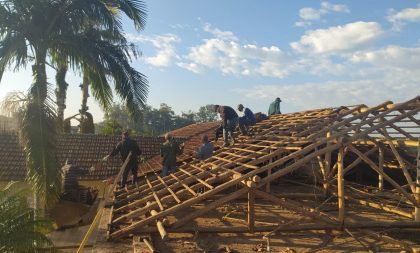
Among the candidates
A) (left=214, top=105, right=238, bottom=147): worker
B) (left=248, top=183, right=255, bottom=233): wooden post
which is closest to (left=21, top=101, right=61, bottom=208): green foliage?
(left=248, top=183, right=255, bottom=233): wooden post

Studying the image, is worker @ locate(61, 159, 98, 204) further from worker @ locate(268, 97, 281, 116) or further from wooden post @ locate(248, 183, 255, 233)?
worker @ locate(268, 97, 281, 116)

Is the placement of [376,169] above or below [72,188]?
above

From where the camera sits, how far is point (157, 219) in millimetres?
6762

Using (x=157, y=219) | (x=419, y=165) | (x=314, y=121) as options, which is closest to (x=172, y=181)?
(x=157, y=219)

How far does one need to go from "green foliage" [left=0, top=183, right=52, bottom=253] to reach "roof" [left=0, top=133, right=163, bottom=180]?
6658 millimetres

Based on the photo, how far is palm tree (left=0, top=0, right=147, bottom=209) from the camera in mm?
7676

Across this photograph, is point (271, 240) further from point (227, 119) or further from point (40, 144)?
point (227, 119)

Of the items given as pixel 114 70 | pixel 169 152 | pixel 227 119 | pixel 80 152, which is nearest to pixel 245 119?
pixel 227 119

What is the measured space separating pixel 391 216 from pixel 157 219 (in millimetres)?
5368

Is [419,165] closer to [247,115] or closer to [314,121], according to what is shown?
[314,121]

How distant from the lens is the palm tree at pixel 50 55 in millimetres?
7676

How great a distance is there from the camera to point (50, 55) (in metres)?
9.12

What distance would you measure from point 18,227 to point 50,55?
4474mm

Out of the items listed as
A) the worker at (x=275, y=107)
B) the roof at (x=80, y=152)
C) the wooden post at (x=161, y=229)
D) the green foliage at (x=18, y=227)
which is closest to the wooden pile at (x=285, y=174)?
the wooden post at (x=161, y=229)
